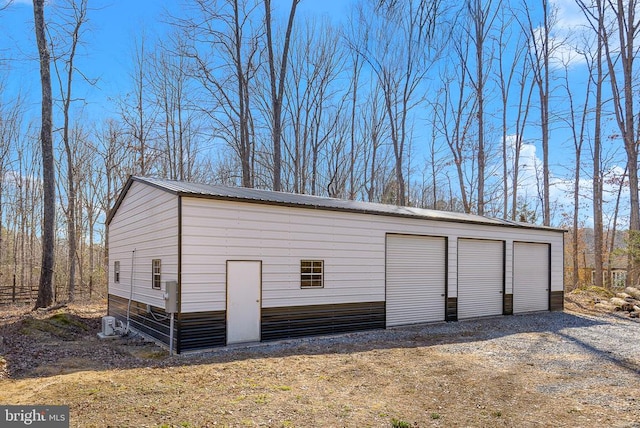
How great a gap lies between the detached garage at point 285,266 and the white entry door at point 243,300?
0.02 metres

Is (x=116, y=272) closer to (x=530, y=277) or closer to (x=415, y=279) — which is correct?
(x=415, y=279)

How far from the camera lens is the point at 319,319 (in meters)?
8.68

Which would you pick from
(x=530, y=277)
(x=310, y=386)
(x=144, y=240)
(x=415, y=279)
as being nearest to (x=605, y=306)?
(x=530, y=277)

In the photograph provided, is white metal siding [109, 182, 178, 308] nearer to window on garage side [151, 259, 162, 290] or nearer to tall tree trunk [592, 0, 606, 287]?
window on garage side [151, 259, 162, 290]

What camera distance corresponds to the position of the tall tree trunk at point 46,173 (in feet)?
41.3

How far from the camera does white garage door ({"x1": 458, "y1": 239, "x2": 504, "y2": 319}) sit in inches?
449

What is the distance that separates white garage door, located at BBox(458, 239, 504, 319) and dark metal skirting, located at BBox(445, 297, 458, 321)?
0.60ft

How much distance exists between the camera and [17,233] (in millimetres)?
24016

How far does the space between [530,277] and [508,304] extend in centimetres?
141

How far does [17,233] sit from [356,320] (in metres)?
23.4

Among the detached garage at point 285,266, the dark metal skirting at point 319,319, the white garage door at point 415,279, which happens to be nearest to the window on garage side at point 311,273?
the detached garage at point 285,266

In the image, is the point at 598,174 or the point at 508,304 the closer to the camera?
the point at 508,304

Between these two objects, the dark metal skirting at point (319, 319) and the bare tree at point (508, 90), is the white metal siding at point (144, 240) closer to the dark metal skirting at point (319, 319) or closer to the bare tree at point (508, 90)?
the dark metal skirting at point (319, 319)

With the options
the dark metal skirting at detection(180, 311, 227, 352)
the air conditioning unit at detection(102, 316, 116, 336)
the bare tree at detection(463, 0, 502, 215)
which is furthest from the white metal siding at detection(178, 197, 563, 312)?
the bare tree at detection(463, 0, 502, 215)
